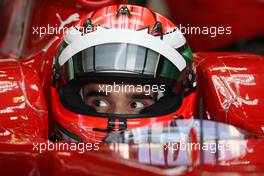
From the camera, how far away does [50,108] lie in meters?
1.53

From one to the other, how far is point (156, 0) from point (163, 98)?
1.02 meters

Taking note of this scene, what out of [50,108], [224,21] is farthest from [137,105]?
[224,21]

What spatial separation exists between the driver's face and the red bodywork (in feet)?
0.35

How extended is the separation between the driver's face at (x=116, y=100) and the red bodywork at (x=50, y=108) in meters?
0.11

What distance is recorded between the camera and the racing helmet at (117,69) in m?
1.30

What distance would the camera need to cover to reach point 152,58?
1317mm

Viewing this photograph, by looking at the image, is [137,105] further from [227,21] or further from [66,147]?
[227,21]

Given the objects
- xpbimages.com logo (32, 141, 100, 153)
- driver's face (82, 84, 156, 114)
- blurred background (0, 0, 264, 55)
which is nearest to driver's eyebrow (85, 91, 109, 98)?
driver's face (82, 84, 156, 114)

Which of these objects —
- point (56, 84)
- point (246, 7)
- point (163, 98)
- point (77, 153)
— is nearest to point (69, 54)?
point (56, 84)

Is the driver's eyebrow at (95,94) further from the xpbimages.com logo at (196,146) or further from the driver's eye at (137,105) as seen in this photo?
the xpbimages.com logo at (196,146)

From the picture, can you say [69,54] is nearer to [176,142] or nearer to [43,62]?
[43,62]

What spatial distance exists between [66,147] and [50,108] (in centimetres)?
50

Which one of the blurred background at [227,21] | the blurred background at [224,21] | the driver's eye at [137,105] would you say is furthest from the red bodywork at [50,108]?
the blurred background at [227,21]

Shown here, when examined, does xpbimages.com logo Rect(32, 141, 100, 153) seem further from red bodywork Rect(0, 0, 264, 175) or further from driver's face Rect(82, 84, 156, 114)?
driver's face Rect(82, 84, 156, 114)
